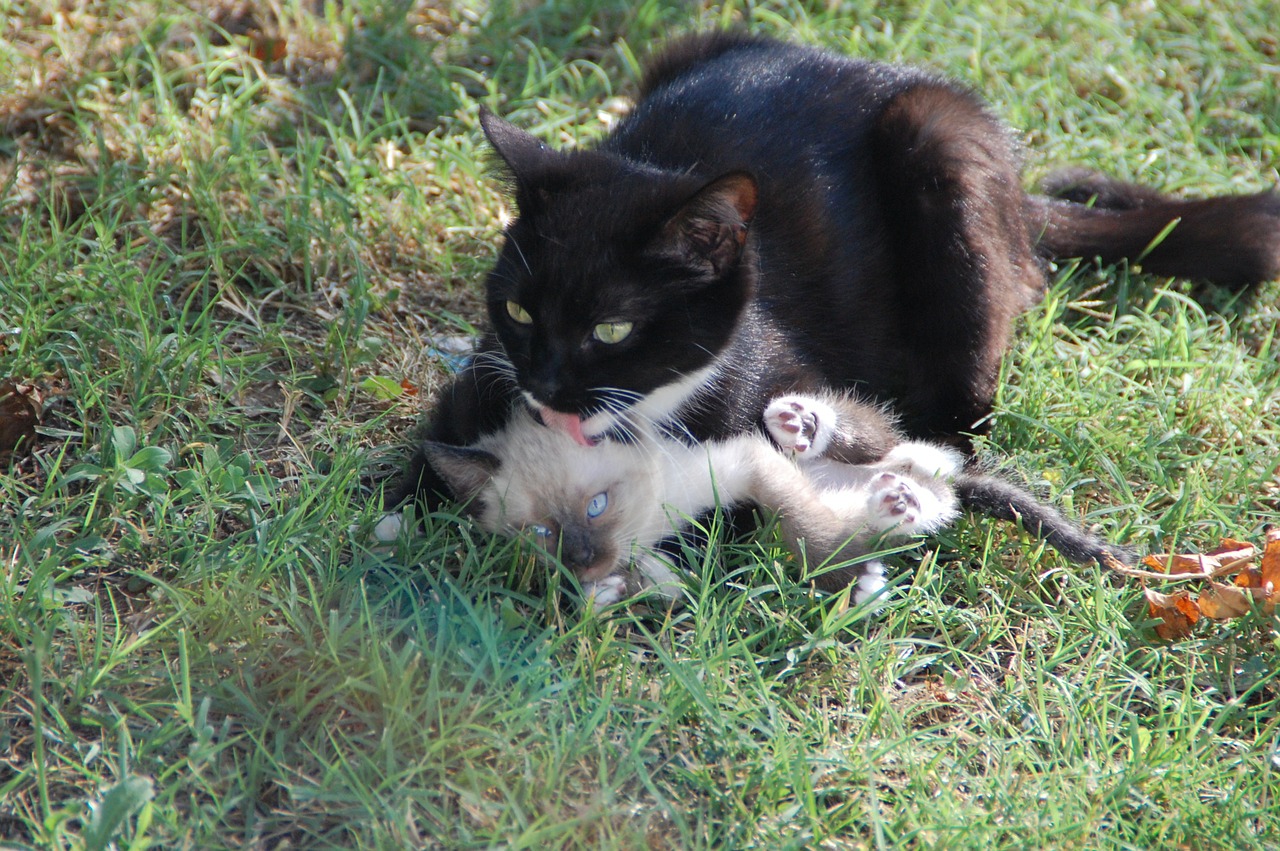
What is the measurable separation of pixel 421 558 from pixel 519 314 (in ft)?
2.03

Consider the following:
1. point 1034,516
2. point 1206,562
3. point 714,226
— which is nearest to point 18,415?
point 714,226

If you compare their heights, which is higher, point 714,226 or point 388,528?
point 714,226

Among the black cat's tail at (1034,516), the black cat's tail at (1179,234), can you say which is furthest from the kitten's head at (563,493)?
the black cat's tail at (1179,234)

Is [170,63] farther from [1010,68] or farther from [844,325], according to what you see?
[1010,68]

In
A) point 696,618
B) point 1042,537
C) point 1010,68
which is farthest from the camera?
point 1010,68

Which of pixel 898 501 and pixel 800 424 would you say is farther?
pixel 800 424

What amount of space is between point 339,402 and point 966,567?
1.73 meters

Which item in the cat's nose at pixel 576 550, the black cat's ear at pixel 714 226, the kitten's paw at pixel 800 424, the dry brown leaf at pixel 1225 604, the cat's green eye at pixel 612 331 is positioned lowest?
the dry brown leaf at pixel 1225 604

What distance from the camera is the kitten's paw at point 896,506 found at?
2.65 metres

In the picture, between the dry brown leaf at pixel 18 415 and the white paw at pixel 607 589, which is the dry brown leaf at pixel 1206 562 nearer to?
the white paw at pixel 607 589

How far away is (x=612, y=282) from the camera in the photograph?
250 centimetres

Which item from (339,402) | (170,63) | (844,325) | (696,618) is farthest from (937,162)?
(170,63)

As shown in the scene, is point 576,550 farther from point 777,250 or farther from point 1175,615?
point 1175,615

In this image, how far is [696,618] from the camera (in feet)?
8.02
